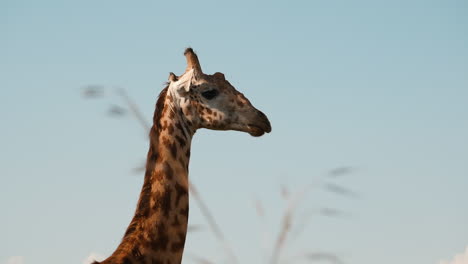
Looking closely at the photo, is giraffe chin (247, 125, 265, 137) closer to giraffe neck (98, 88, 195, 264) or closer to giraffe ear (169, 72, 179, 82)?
giraffe neck (98, 88, 195, 264)

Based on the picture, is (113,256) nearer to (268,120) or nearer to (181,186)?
(181,186)

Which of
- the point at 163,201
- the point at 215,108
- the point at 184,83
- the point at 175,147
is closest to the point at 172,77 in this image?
the point at 184,83

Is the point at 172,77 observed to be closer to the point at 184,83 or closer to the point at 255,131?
the point at 184,83

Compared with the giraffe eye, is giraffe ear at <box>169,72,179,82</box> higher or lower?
higher

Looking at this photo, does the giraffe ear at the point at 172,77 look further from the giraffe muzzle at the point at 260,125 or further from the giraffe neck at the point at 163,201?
the giraffe muzzle at the point at 260,125

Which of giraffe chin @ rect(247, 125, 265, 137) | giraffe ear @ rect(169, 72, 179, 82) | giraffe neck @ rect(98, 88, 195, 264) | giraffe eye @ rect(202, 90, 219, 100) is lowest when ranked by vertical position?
A: giraffe neck @ rect(98, 88, 195, 264)

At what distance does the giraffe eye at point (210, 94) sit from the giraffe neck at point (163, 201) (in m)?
0.44

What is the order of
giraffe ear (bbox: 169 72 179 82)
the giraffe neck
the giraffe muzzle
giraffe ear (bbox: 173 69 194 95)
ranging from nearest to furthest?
the giraffe neck < the giraffe muzzle < giraffe ear (bbox: 173 69 194 95) < giraffe ear (bbox: 169 72 179 82)

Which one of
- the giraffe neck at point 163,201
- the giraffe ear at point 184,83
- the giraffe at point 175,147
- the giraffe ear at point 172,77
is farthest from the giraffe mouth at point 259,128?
the giraffe ear at point 172,77

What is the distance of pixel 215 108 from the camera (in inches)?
319

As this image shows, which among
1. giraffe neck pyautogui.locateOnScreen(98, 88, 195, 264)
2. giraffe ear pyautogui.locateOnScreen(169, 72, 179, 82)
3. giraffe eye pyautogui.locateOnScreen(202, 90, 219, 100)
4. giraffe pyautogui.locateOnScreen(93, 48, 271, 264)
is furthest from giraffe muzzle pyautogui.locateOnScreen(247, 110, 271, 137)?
giraffe ear pyautogui.locateOnScreen(169, 72, 179, 82)

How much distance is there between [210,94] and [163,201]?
177 centimetres

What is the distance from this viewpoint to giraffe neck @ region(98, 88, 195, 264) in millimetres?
6738

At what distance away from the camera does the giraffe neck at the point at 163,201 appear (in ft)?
22.1
